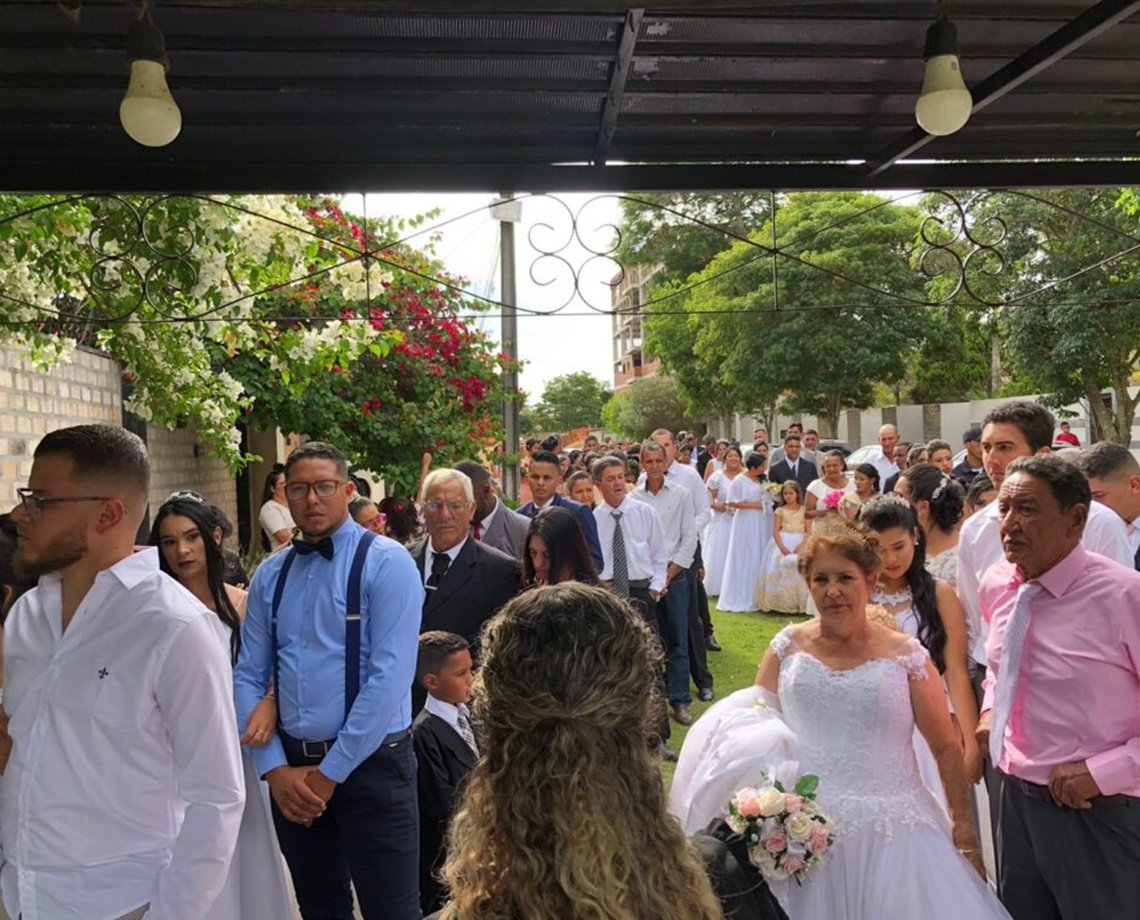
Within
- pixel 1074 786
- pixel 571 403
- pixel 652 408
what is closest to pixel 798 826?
pixel 1074 786

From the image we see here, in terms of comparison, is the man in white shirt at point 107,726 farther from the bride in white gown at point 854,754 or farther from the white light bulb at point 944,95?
the white light bulb at point 944,95

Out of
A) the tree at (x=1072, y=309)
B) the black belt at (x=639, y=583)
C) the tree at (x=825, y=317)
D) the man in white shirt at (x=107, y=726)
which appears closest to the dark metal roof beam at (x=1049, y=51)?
the man in white shirt at (x=107, y=726)

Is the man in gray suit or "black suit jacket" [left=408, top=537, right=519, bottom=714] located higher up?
the man in gray suit

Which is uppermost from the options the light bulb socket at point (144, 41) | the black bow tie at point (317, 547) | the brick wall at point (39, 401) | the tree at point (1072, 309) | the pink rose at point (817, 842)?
the tree at point (1072, 309)

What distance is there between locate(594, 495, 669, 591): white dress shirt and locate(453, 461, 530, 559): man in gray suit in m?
1.24

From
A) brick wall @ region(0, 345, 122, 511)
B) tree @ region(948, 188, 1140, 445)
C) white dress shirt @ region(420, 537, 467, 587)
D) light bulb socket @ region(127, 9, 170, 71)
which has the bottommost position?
white dress shirt @ region(420, 537, 467, 587)

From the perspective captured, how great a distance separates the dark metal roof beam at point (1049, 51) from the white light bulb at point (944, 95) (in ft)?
1.39

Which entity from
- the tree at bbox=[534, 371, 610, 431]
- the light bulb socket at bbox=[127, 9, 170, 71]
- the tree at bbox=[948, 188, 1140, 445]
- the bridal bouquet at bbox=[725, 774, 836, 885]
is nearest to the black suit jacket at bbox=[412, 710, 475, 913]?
the bridal bouquet at bbox=[725, 774, 836, 885]

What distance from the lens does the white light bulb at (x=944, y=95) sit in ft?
9.60

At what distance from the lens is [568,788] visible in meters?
1.52

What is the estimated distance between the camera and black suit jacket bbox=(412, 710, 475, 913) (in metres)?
4.00

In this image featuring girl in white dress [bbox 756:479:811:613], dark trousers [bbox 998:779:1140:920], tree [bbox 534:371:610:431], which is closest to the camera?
dark trousers [bbox 998:779:1140:920]

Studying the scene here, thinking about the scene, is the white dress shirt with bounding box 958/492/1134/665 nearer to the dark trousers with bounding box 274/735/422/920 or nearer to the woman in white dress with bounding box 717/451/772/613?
the dark trousers with bounding box 274/735/422/920

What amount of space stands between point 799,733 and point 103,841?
92.4 inches
